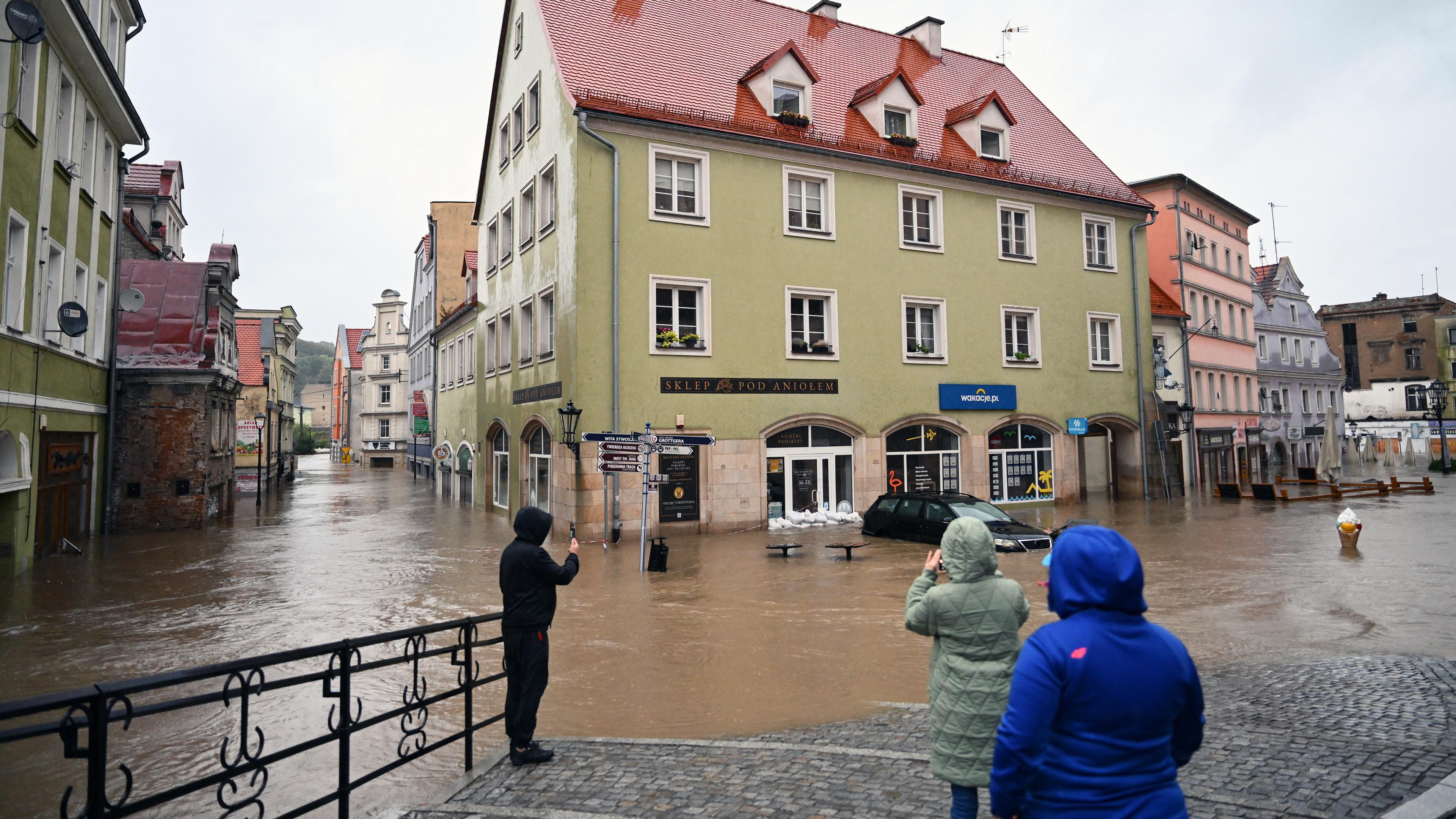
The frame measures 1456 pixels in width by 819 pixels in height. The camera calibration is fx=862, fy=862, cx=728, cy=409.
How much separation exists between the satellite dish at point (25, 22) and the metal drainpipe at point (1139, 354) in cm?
2751

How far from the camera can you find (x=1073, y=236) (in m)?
26.7

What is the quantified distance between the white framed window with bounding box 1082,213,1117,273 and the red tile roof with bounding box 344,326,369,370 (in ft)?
240

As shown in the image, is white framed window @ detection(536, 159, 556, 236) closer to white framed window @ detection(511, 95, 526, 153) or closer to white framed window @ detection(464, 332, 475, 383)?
white framed window @ detection(511, 95, 526, 153)

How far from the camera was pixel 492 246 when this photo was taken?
91.7 feet

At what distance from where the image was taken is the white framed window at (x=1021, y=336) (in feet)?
82.2

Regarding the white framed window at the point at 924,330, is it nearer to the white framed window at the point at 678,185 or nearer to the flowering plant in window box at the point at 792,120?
the flowering plant in window box at the point at 792,120

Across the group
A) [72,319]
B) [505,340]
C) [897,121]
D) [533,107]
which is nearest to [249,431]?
[505,340]

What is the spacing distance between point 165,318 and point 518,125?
10.9m

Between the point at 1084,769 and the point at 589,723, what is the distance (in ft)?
16.5

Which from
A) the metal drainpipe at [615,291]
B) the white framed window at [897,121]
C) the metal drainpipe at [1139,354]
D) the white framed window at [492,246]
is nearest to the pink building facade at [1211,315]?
the metal drainpipe at [1139,354]

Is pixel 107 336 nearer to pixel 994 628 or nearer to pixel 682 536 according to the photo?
pixel 682 536

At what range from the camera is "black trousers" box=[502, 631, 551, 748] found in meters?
5.52

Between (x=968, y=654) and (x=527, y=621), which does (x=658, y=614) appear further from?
(x=968, y=654)

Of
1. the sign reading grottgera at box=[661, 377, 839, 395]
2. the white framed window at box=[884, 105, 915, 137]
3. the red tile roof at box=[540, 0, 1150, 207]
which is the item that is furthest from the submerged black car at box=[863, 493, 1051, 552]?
the white framed window at box=[884, 105, 915, 137]
